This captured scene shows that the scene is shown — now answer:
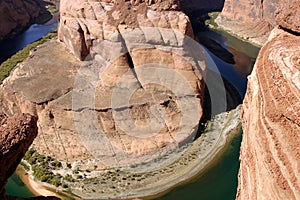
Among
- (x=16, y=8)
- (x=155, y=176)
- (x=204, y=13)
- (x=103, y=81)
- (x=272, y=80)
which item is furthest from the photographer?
(x=204, y=13)

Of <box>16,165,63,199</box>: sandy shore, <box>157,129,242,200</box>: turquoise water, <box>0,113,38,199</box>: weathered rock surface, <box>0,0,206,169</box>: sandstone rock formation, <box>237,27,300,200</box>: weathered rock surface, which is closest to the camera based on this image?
<box>237,27,300,200</box>: weathered rock surface

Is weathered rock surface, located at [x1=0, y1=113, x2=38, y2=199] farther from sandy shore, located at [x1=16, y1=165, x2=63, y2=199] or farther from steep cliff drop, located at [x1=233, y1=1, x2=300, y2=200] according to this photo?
sandy shore, located at [x1=16, y1=165, x2=63, y2=199]

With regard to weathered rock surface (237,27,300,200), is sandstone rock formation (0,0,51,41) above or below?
below

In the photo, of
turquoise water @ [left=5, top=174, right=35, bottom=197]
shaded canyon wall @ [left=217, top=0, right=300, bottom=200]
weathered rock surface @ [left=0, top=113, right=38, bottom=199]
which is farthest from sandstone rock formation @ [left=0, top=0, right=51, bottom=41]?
shaded canyon wall @ [left=217, top=0, right=300, bottom=200]

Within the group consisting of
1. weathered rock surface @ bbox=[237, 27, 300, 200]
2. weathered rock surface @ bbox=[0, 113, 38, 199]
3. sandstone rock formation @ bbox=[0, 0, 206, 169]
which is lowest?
sandstone rock formation @ bbox=[0, 0, 206, 169]

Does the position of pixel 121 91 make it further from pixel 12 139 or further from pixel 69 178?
pixel 12 139

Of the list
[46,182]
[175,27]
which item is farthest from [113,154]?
[175,27]

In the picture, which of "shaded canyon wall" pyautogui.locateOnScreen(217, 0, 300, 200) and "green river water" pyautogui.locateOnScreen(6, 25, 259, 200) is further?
"green river water" pyautogui.locateOnScreen(6, 25, 259, 200)

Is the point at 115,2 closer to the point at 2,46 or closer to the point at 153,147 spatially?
the point at 153,147

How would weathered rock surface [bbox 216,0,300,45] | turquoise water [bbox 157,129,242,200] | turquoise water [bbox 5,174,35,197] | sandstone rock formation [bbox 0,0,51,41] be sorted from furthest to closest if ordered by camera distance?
sandstone rock formation [bbox 0,0,51,41] → weathered rock surface [bbox 216,0,300,45] → turquoise water [bbox 5,174,35,197] → turquoise water [bbox 157,129,242,200]
